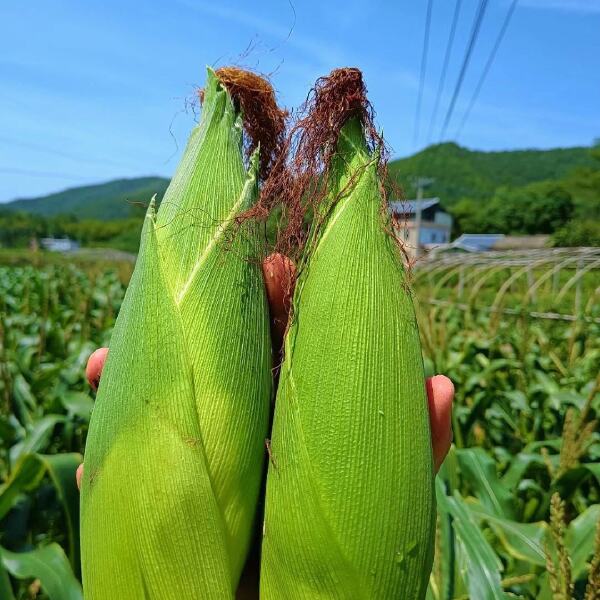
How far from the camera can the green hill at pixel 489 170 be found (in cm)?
9781

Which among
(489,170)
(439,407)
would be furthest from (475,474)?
(489,170)

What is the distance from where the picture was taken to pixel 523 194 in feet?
262

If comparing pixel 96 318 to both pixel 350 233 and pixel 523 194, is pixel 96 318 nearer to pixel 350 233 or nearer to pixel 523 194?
pixel 350 233

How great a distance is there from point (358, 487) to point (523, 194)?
85.7 meters

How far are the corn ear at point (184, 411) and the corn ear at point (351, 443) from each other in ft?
0.22

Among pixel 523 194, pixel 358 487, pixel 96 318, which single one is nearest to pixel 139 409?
pixel 358 487

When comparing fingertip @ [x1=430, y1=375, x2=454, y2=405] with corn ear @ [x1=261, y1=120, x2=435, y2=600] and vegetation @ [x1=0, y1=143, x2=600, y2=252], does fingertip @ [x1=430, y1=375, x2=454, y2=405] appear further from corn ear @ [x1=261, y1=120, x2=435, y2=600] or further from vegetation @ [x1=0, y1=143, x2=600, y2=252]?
vegetation @ [x1=0, y1=143, x2=600, y2=252]

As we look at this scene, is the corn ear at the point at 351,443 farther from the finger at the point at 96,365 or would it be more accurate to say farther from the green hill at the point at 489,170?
the green hill at the point at 489,170

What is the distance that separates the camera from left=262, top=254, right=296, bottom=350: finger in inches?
45.4

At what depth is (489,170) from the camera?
106m

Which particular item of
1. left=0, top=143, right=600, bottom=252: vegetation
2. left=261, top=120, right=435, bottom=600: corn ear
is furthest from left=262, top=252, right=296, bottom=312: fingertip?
left=0, top=143, right=600, bottom=252: vegetation

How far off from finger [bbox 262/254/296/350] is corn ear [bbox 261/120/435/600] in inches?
4.9

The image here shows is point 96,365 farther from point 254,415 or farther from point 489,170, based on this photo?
point 489,170

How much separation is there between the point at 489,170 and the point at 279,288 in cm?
11249
